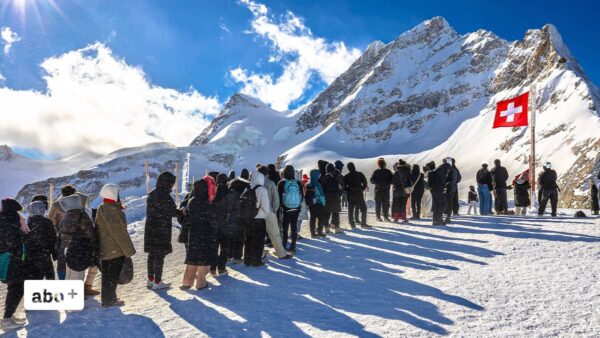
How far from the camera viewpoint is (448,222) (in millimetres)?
12703

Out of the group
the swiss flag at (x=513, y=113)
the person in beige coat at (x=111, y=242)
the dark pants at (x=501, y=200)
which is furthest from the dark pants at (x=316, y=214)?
the swiss flag at (x=513, y=113)

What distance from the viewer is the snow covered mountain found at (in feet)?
204

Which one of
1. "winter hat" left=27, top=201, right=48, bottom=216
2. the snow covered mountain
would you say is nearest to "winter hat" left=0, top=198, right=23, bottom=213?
"winter hat" left=27, top=201, right=48, bottom=216

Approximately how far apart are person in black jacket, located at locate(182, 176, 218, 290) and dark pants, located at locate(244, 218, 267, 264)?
129 cm

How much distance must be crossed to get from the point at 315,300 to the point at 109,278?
3063 mm

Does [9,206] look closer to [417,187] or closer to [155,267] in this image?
[155,267]

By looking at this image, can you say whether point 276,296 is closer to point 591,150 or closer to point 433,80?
point 591,150

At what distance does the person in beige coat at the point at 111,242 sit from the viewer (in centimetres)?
625

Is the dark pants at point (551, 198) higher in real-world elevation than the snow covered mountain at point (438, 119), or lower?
lower

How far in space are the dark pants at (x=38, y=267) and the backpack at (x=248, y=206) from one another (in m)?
3.19

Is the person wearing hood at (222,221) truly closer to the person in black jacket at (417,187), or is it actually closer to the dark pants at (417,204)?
the person in black jacket at (417,187)

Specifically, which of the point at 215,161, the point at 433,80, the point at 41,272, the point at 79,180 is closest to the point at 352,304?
the point at 41,272

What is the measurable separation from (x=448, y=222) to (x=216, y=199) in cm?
783

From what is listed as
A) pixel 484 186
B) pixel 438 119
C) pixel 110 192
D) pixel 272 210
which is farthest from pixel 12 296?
pixel 438 119
